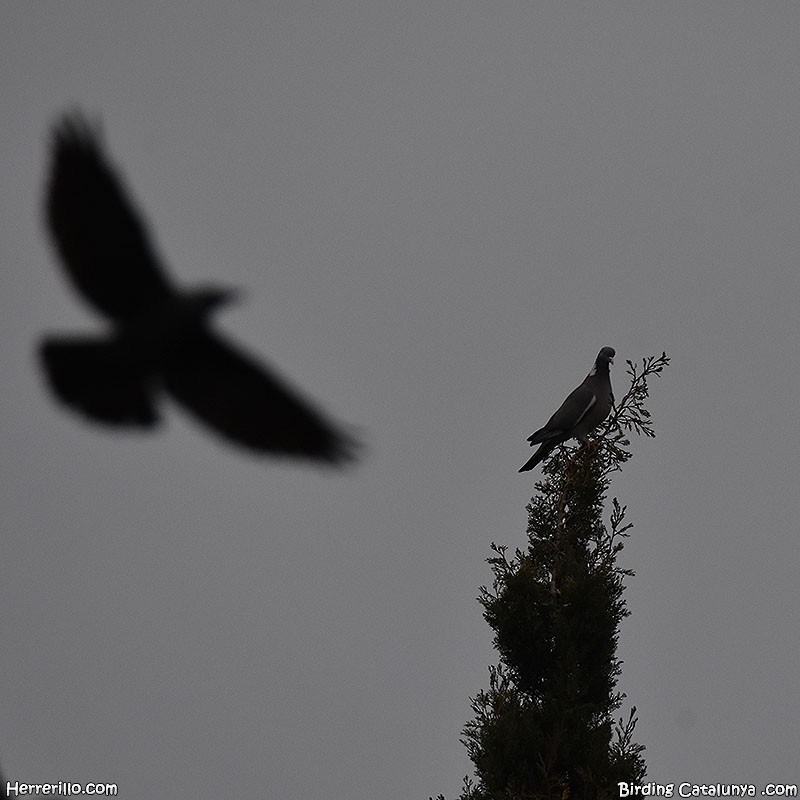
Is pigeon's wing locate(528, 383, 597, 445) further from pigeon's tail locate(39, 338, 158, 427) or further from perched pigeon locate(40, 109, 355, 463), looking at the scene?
pigeon's tail locate(39, 338, 158, 427)

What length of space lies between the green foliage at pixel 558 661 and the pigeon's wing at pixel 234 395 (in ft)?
9.85

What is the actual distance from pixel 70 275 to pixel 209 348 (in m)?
0.47

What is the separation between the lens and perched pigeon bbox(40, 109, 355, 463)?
133 inches

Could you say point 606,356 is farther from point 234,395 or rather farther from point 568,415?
point 234,395

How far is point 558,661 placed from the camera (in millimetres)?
6129

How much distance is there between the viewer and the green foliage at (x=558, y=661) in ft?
19.1

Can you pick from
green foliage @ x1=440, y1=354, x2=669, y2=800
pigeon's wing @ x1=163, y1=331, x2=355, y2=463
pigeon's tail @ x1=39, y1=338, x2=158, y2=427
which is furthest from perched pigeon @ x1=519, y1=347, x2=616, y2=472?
pigeon's tail @ x1=39, y1=338, x2=158, y2=427

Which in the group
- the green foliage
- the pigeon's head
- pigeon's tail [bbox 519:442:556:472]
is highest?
the pigeon's head

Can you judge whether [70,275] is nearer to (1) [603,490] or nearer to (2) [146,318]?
(2) [146,318]

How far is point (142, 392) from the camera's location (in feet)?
11.9

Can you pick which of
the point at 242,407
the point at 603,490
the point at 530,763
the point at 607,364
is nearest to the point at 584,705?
the point at 530,763

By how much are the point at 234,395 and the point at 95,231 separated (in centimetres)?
64

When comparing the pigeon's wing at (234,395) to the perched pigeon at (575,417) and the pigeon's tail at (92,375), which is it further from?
the perched pigeon at (575,417)

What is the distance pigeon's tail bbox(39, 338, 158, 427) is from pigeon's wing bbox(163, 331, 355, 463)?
0.49 ft
